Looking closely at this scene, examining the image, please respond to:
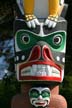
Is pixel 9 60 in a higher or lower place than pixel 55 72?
lower

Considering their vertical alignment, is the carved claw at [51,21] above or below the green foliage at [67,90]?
above

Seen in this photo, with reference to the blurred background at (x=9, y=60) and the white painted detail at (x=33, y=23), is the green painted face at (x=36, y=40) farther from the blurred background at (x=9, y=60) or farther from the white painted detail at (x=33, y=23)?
the blurred background at (x=9, y=60)

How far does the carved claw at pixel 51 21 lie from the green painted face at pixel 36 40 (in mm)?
158

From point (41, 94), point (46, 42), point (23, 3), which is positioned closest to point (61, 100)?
point (41, 94)

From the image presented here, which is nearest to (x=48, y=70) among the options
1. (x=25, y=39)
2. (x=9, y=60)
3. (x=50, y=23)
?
(x=25, y=39)

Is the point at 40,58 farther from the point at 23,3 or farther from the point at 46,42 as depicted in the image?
the point at 23,3

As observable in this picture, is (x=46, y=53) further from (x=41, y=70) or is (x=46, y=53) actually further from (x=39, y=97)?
(x=39, y=97)

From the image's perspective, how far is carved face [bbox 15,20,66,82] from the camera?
10625 mm

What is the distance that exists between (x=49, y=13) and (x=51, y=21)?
0.76 feet

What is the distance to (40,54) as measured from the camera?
10672 millimetres

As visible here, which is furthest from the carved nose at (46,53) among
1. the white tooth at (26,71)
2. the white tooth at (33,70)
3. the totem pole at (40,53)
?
the white tooth at (26,71)

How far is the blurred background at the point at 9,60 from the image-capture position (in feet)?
49.9

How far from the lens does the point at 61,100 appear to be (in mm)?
10977

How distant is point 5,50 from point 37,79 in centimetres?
789
